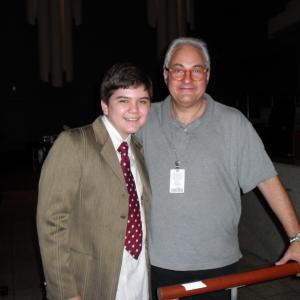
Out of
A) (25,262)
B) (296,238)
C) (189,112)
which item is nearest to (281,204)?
(296,238)

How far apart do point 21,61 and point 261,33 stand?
809cm

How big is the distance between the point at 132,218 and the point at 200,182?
1.10 feet

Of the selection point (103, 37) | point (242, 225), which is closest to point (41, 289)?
point (242, 225)

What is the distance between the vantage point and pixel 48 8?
1000cm

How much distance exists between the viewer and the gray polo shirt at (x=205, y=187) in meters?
1.57

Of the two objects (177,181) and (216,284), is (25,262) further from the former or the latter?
(216,284)

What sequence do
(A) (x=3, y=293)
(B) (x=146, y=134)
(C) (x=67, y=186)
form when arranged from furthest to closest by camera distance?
(A) (x=3, y=293)
(B) (x=146, y=134)
(C) (x=67, y=186)

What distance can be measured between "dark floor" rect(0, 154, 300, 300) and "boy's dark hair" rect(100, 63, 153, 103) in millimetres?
2323

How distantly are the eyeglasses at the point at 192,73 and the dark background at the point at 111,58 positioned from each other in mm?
10014

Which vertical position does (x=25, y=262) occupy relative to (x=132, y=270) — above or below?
below

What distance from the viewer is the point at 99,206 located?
139 cm

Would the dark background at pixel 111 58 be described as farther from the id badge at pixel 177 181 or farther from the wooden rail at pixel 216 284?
the wooden rail at pixel 216 284

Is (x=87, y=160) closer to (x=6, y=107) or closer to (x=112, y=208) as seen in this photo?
(x=112, y=208)

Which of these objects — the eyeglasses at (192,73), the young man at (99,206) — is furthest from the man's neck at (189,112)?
the young man at (99,206)
